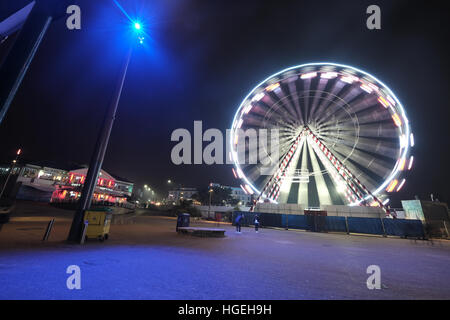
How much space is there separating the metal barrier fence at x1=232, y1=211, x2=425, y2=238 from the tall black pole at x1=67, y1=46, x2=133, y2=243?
15234mm

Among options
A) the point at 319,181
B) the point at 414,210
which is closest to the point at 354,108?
the point at 319,181

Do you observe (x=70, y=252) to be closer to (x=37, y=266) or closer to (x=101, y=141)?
(x=37, y=266)

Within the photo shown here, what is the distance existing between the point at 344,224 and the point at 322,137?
10916 millimetres

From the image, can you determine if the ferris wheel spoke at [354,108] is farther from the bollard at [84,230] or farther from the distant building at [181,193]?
the distant building at [181,193]

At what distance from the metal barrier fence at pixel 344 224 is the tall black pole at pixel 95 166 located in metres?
15.2

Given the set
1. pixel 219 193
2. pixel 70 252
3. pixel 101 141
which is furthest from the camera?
pixel 219 193

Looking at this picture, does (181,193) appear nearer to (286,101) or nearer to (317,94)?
(286,101)

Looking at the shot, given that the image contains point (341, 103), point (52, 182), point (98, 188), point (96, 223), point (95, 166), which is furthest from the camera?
point (98, 188)

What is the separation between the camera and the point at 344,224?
19.3m

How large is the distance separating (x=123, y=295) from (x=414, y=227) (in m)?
22.7

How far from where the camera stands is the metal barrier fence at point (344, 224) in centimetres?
1627

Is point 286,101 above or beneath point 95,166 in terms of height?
above
